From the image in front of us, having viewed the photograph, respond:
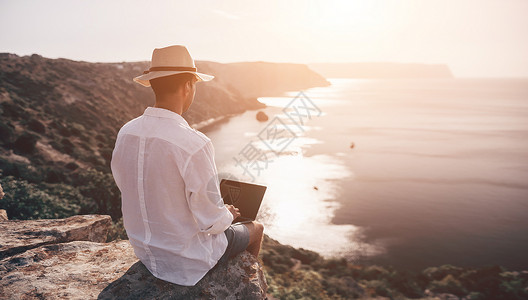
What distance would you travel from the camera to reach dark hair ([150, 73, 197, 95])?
2.47 meters

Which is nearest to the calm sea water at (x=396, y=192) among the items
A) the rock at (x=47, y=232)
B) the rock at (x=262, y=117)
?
the rock at (x=47, y=232)

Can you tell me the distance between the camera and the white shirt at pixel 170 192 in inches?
91.4

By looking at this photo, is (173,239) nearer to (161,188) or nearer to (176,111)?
(161,188)

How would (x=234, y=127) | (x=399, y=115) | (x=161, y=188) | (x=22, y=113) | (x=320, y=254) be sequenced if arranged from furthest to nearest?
(x=399, y=115), (x=234, y=127), (x=22, y=113), (x=320, y=254), (x=161, y=188)

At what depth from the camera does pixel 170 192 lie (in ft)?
7.89

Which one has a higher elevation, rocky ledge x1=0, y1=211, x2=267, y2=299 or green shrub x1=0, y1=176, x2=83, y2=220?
rocky ledge x1=0, y1=211, x2=267, y2=299

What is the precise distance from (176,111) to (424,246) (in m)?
31.8

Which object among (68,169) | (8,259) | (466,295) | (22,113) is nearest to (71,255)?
(8,259)

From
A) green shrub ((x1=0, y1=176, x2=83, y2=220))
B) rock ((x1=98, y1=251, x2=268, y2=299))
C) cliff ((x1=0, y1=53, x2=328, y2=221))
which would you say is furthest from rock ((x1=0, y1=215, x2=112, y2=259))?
cliff ((x1=0, y1=53, x2=328, y2=221))

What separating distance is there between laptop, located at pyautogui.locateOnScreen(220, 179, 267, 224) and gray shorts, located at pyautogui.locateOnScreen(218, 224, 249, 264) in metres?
0.15

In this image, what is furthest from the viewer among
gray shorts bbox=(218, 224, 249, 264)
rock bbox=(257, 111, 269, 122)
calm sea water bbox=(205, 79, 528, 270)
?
rock bbox=(257, 111, 269, 122)

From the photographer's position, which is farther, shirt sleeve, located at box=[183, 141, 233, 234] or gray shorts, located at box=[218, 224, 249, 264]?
gray shorts, located at box=[218, 224, 249, 264]

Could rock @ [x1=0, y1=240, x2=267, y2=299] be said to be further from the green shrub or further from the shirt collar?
the green shrub

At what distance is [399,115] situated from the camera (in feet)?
391
